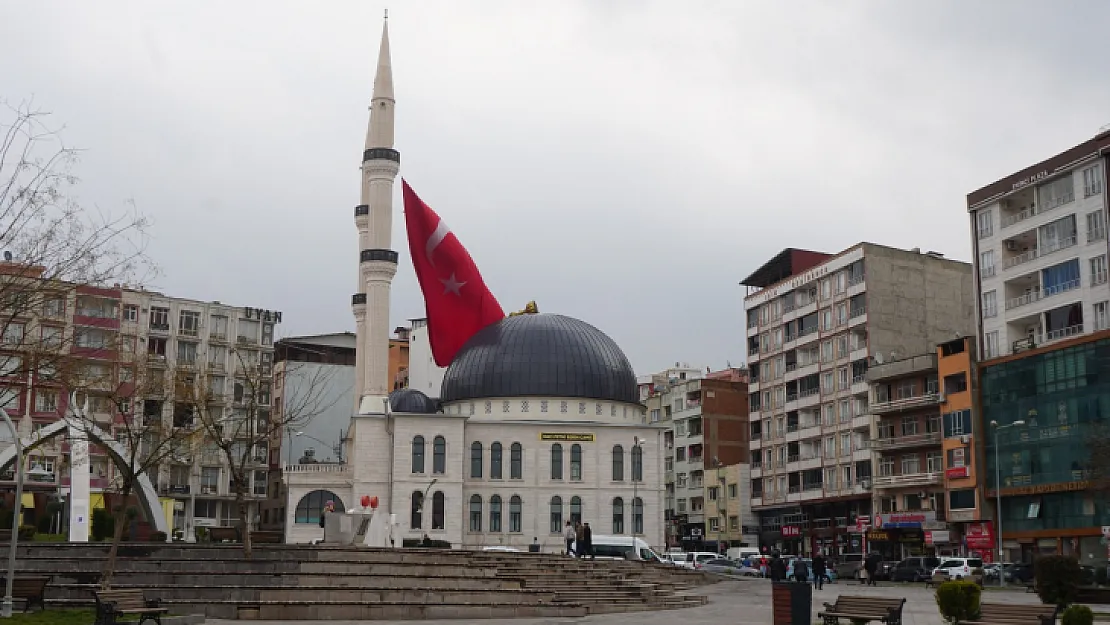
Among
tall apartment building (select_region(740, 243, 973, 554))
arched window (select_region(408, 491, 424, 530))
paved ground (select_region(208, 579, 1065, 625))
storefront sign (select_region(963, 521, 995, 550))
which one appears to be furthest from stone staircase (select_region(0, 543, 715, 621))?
tall apartment building (select_region(740, 243, 973, 554))

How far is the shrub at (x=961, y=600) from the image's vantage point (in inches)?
822

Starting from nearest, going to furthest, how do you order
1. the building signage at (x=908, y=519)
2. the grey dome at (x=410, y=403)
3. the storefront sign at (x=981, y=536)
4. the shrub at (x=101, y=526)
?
the shrub at (x=101, y=526) < the storefront sign at (x=981, y=536) < the building signage at (x=908, y=519) < the grey dome at (x=410, y=403)

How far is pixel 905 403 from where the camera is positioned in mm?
65375

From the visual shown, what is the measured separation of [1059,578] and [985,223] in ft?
140

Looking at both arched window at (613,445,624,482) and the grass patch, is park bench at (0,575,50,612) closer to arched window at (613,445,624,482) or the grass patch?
the grass patch

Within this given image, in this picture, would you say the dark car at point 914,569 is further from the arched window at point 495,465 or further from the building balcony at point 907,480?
the arched window at point 495,465

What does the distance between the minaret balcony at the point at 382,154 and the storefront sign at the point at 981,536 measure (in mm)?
37985

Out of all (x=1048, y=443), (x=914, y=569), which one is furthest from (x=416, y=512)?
(x=1048, y=443)

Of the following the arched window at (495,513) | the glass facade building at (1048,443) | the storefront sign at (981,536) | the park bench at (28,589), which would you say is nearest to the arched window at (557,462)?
the arched window at (495,513)

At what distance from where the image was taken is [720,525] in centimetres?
8600

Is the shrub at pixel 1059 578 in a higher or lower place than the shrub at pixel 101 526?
lower

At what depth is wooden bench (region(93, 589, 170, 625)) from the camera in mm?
20438

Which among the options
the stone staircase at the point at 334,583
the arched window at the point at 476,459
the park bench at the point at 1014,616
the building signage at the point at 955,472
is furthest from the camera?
the arched window at the point at 476,459

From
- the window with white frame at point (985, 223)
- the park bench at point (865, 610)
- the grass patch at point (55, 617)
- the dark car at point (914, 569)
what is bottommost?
the dark car at point (914, 569)
